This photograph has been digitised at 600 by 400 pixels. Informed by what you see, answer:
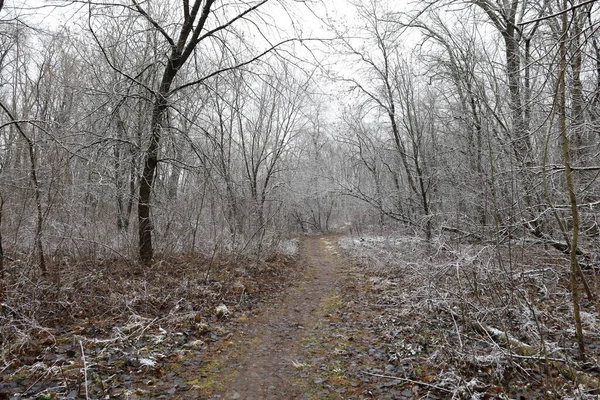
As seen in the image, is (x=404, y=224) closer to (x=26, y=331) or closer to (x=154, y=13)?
(x=154, y=13)

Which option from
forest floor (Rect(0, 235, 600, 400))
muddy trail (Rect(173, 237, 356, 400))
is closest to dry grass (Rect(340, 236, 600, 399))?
forest floor (Rect(0, 235, 600, 400))

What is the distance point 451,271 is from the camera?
233 inches

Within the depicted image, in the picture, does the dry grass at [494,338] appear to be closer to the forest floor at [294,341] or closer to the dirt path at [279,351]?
the forest floor at [294,341]

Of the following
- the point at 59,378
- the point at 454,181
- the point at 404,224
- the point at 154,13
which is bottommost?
the point at 59,378

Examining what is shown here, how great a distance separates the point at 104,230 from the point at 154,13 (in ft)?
17.5

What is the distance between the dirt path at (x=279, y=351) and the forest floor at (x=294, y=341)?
3cm

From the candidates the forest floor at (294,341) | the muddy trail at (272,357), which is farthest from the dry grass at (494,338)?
the muddy trail at (272,357)

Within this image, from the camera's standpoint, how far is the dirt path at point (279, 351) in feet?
12.4

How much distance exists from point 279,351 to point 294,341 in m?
0.46

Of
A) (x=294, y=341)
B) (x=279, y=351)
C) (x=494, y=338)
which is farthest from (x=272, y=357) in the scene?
(x=494, y=338)

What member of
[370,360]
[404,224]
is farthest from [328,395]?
[404,224]

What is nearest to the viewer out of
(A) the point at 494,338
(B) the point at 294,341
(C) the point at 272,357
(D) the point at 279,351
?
(A) the point at 494,338

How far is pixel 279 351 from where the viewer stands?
4.89 m

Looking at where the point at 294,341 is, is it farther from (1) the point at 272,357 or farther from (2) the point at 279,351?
(1) the point at 272,357
